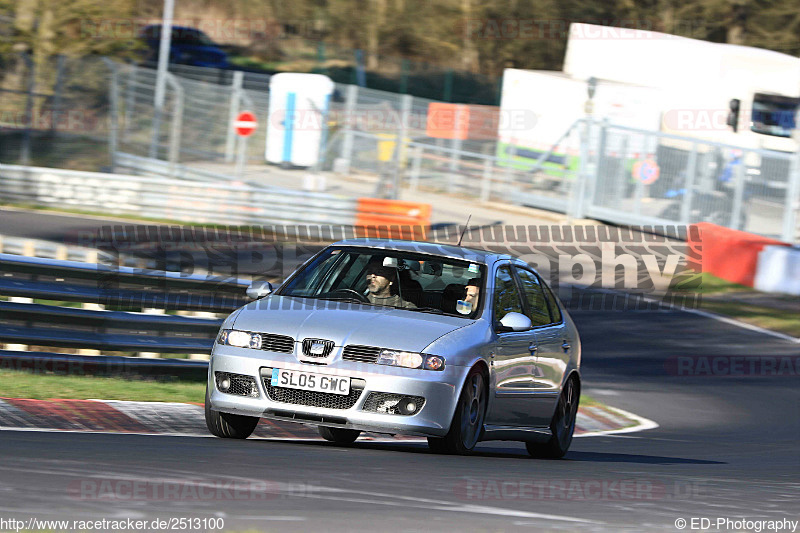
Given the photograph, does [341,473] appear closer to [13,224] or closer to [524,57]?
[13,224]

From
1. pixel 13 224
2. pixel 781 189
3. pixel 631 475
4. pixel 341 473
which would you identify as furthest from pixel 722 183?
pixel 341 473

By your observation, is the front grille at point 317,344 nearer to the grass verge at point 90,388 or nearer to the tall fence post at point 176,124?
the grass verge at point 90,388

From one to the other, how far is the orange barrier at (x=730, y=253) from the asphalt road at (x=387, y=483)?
39.1ft

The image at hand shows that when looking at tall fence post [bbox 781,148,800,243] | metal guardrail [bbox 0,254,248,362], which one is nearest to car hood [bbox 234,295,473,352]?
metal guardrail [bbox 0,254,248,362]

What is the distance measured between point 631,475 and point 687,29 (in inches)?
1791

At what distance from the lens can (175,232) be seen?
23.8 meters

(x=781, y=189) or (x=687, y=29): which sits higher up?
(x=687, y=29)

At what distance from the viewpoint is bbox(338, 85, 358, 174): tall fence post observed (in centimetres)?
2958

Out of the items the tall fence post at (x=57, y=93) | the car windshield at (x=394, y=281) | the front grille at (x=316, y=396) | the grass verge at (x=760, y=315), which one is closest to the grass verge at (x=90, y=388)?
the car windshield at (x=394, y=281)

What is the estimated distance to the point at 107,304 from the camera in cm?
1093

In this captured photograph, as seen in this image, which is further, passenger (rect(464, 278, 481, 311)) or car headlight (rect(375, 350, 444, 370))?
passenger (rect(464, 278, 481, 311))

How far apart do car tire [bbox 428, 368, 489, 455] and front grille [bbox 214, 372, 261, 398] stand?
116 centimetres

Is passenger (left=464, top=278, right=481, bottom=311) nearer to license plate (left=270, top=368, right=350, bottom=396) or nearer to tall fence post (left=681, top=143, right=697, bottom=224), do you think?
license plate (left=270, top=368, right=350, bottom=396)

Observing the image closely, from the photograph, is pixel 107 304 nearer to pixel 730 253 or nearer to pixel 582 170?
pixel 730 253
